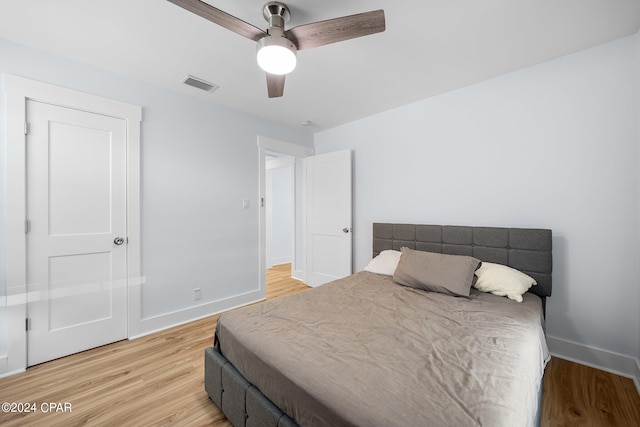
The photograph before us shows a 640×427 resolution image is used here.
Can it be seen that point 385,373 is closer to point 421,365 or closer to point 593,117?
point 421,365

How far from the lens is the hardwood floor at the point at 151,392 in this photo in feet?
5.04

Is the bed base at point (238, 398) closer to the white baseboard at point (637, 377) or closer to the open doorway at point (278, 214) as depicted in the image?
the white baseboard at point (637, 377)

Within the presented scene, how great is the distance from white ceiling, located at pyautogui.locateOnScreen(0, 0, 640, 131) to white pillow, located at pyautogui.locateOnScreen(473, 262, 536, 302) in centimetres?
174

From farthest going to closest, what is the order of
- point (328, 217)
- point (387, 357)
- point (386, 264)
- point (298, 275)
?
1. point (298, 275)
2. point (328, 217)
3. point (386, 264)
4. point (387, 357)

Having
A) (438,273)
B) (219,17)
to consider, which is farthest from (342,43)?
(438,273)

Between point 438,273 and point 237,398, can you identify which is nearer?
point 237,398

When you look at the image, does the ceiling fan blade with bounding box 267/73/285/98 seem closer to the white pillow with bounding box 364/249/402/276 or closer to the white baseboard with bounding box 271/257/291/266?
the white pillow with bounding box 364/249/402/276

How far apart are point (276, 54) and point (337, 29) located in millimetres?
371

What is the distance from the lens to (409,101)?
3029mm

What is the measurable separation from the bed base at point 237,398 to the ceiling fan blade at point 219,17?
1903 mm

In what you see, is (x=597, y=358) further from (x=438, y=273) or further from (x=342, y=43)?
(x=342, y=43)

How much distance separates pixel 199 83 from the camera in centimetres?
257

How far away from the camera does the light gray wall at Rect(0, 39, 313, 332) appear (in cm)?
241

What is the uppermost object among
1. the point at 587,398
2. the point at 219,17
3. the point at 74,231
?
the point at 219,17
